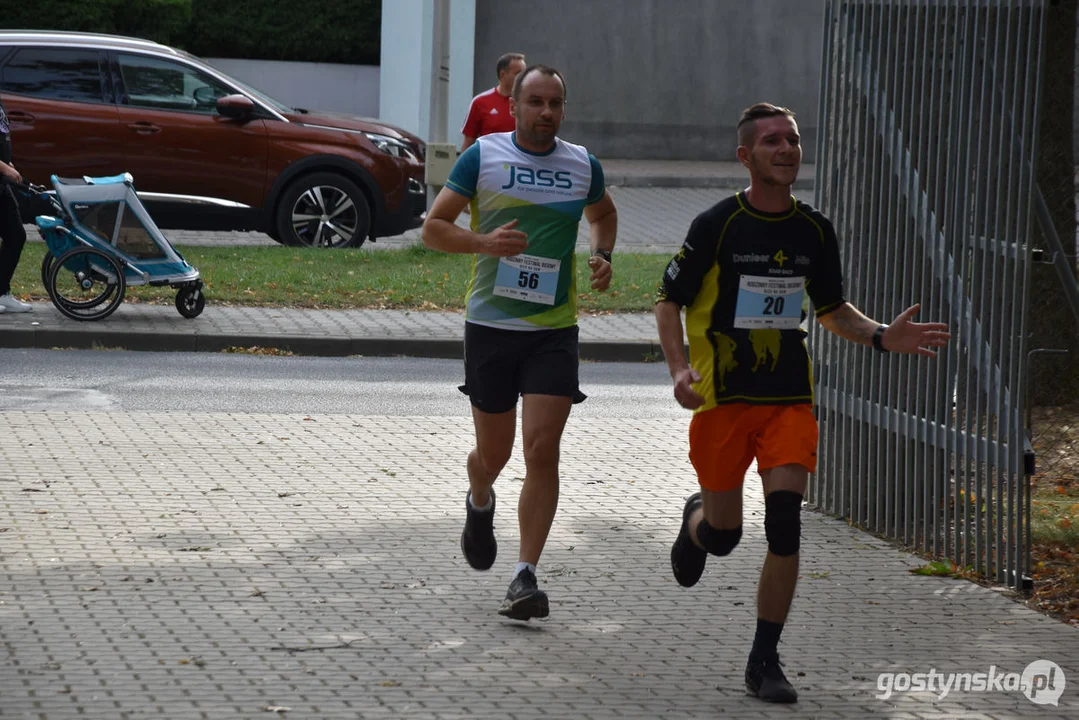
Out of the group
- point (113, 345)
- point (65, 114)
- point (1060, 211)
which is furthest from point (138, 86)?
point (1060, 211)

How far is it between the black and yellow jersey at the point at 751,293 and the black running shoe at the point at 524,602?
0.88 meters

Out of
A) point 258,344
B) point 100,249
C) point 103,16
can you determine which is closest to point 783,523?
point 258,344

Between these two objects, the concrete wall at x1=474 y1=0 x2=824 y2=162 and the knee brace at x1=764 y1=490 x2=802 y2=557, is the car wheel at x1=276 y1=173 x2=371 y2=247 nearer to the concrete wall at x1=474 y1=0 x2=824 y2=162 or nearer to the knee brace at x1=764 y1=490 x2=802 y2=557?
the knee brace at x1=764 y1=490 x2=802 y2=557

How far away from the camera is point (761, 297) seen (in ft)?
17.9

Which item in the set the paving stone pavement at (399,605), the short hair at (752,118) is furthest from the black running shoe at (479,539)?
the short hair at (752,118)

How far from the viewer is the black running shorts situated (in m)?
6.04

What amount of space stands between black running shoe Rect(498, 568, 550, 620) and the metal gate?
1887 millimetres

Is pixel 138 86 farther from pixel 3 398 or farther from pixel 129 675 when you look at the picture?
pixel 129 675

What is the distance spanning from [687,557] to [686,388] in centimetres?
87

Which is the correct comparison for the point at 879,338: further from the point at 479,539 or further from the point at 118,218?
the point at 118,218

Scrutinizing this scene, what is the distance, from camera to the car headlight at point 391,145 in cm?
1803

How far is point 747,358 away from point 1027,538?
5.63ft

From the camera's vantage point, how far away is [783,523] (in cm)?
525

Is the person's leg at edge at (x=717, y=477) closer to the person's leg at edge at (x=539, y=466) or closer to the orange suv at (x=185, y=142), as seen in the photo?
the person's leg at edge at (x=539, y=466)
